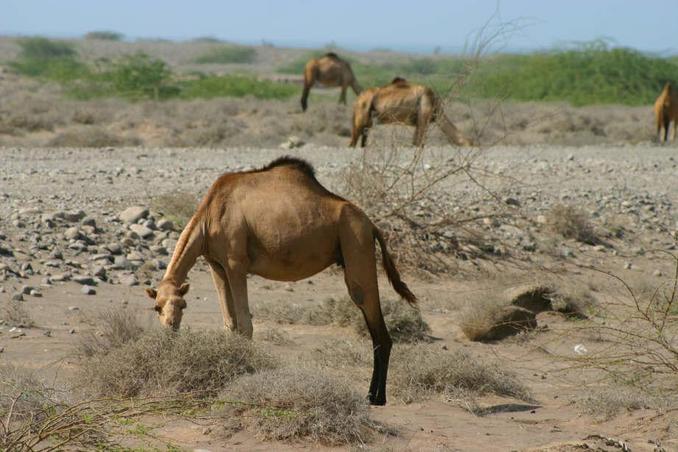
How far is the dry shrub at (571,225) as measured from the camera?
16.0 meters

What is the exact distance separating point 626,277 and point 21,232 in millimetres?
7769

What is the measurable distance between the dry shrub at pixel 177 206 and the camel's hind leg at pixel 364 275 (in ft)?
20.0

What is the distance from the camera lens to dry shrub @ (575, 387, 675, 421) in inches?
326

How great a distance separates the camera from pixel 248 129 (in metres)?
29.4

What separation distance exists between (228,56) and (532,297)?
110459 mm

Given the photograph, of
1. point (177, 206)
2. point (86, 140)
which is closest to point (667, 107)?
point (86, 140)

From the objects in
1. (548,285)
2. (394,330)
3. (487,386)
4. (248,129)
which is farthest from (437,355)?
(248,129)

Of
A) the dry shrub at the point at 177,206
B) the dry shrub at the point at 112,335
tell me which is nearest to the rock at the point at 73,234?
the dry shrub at the point at 177,206

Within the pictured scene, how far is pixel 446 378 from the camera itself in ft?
29.5

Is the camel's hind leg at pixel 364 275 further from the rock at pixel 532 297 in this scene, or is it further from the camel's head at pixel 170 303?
the rock at pixel 532 297

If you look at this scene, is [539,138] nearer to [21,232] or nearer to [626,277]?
[626,277]

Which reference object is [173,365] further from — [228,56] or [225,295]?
[228,56]

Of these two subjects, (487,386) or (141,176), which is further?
(141,176)

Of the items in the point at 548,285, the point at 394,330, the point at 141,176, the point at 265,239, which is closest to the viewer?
the point at 265,239
